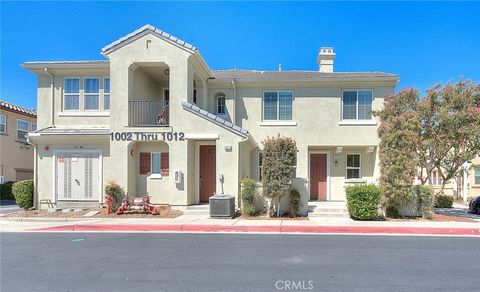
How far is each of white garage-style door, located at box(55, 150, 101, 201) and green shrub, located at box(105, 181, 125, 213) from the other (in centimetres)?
152

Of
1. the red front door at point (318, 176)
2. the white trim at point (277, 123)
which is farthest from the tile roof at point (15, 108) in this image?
the red front door at point (318, 176)

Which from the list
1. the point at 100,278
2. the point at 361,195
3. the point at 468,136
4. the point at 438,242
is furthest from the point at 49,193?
the point at 468,136

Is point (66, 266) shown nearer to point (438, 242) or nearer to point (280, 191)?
point (280, 191)

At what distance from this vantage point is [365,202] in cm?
1332

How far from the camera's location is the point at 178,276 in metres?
6.43

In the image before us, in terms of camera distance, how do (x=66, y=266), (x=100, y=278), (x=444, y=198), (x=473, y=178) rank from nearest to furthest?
(x=100, y=278) → (x=66, y=266) → (x=444, y=198) → (x=473, y=178)

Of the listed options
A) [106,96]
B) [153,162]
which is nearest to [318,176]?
[153,162]

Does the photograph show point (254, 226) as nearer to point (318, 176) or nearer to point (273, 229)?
point (273, 229)

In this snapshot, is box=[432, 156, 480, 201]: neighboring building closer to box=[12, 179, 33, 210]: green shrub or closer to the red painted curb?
the red painted curb

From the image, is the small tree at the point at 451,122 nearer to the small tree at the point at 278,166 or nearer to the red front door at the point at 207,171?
the small tree at the point at 278,166

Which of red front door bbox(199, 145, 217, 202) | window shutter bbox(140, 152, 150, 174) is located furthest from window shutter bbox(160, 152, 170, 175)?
red front door bbox(199, 145, 217, 202)

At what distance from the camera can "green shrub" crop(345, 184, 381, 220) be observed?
1329 cm

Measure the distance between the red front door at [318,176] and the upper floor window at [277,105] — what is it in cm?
251

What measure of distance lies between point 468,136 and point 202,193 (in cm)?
1068
